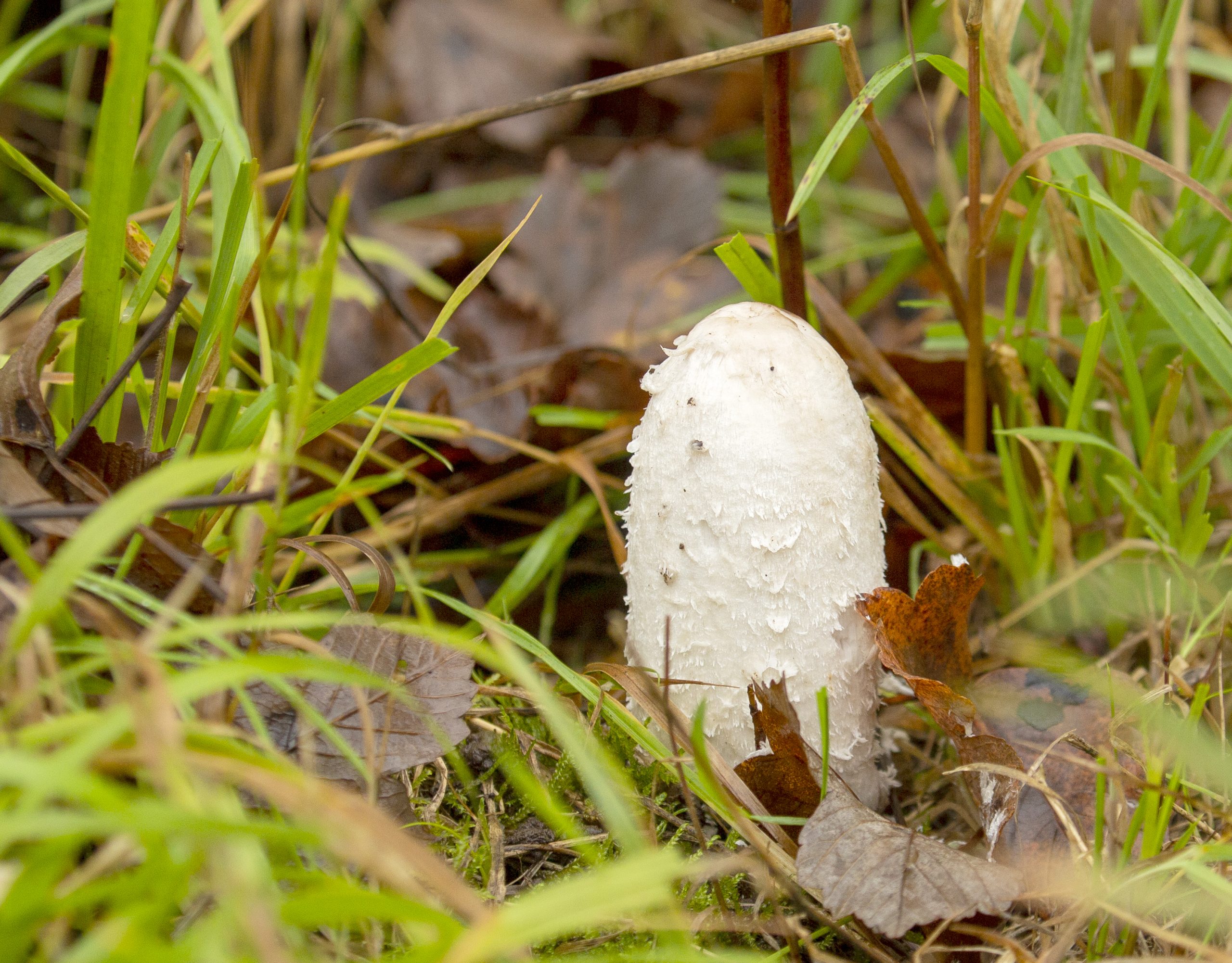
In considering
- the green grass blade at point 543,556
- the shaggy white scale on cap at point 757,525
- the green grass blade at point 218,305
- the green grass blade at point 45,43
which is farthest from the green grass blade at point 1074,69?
the green grass blade at point 45,43

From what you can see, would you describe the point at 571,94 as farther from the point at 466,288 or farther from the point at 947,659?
the point at 947,659

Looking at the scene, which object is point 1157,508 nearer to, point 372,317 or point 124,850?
point 124,850

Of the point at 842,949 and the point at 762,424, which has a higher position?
the point at 762,424

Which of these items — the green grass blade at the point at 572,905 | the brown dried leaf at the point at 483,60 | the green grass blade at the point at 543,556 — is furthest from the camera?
the brown dried leaf at the point at 483,60

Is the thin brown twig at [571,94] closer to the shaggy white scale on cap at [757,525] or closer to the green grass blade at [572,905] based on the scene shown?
the shaggy white scale on cap at [757,525]

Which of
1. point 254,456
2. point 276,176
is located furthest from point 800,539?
point 276,176

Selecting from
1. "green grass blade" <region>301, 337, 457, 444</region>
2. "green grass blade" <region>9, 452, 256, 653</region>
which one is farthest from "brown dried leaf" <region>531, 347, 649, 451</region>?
"green grass blade" <region>9, 452, 256, 653</region>
